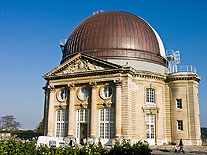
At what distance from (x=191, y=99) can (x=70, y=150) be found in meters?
26.8

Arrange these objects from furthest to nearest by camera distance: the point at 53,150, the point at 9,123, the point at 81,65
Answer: the point at 9,123 → the point at 81,65 → the point at 53,150

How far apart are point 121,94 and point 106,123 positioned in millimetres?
4405

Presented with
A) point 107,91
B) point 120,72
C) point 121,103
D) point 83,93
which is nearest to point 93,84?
point 107,91

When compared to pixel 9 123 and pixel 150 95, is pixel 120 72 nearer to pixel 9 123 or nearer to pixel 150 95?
pixel 150 95

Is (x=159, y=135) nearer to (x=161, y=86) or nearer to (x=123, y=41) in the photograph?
(x=161, y=86)

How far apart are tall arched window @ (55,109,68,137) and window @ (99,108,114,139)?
5.77 meters

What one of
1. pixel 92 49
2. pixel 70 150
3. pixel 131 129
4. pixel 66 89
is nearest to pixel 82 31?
pixel 92 49

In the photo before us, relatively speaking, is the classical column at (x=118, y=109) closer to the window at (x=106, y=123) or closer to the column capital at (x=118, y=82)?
the column capital at (x=118, y=82)

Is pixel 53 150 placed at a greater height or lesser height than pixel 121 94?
lesser

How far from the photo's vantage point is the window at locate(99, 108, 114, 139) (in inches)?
1341

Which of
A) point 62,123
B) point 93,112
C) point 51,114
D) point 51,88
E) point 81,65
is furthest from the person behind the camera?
point 51,88

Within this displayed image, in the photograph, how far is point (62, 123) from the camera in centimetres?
3797

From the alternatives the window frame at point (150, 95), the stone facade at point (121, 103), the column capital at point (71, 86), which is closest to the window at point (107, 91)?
the stone facade at point (121, 103)

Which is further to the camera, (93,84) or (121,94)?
(93,84)
